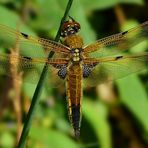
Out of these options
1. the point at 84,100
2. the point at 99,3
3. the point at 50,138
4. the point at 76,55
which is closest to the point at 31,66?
the point at 76,55

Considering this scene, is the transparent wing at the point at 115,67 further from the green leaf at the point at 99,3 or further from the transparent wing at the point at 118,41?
the green leaf at the point at 99,3

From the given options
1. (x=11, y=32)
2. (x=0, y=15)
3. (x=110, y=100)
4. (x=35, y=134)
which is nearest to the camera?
(x=11, y=32)

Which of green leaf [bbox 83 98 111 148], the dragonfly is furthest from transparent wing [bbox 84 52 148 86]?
green leaf [bbox 83 98 111 148]

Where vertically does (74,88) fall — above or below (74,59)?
below

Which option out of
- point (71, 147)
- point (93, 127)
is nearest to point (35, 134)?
point (71, 147)

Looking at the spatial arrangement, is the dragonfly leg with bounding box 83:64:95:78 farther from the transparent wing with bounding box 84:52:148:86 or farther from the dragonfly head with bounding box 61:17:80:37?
the dragonfly head with bounding box 61:17:80:37

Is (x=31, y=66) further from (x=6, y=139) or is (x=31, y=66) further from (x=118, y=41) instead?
(x=6, y=139)

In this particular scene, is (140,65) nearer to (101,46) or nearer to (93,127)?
(101,46)
